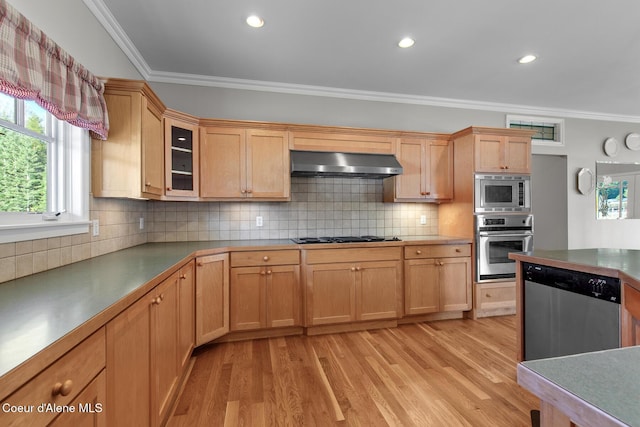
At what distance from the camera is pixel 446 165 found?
3.39 meters

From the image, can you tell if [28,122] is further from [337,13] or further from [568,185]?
[568,185]

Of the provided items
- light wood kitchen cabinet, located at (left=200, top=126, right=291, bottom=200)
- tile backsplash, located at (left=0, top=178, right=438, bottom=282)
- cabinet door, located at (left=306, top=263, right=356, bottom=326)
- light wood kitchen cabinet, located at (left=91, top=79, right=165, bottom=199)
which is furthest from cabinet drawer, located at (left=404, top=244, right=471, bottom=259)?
light wood kitchen cabinet, located at (left=91, top=79, right=165, bottom=199)

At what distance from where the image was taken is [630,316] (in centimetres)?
138

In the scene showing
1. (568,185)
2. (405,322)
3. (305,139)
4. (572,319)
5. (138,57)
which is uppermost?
(138,57)

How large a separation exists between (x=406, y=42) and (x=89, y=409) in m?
3.00

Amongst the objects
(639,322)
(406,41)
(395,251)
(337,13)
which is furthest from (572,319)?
(337,13)

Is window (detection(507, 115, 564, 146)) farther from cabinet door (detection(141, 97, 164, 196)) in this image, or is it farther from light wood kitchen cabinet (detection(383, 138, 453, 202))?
cabinet door (detection(141, 97, 164, 196))

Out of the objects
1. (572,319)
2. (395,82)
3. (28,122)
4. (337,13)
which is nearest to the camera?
(28,122)

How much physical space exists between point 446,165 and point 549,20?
5.06 feet

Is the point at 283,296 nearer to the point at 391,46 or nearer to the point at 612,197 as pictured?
the point at 391,46

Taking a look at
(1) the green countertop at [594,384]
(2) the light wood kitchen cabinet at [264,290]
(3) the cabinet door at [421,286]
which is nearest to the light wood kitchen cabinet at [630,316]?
(1) the green countertop at [594,384]

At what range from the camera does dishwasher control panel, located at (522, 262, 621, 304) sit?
1462mm

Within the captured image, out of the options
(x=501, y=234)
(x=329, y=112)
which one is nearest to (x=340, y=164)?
(x=329, y=112)

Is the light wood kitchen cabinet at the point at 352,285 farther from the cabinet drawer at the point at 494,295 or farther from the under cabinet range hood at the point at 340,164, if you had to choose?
the cabinet drawer at the point at 494,295
